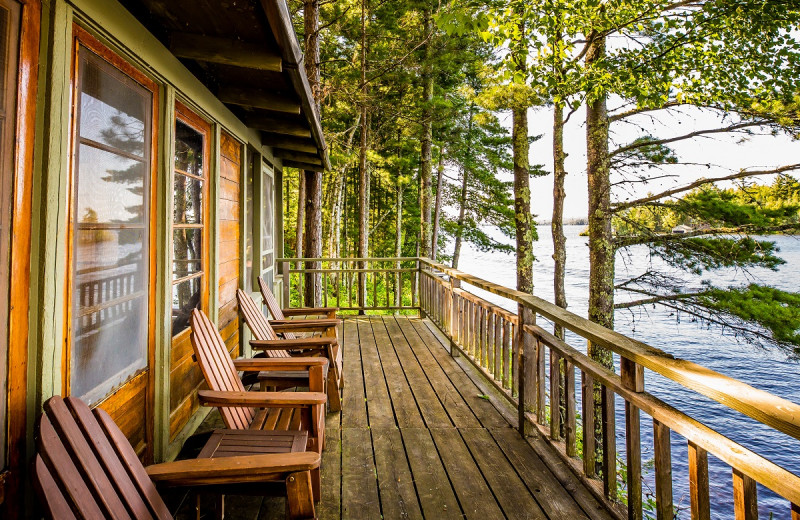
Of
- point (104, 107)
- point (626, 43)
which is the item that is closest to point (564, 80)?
point (626, 43)

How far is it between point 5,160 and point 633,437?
2352 millimetres

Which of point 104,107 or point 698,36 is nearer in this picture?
point 104,107

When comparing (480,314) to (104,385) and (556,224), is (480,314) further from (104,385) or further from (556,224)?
(556,224)

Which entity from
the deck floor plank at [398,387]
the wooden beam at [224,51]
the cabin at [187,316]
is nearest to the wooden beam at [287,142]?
the cabin at [187,316]

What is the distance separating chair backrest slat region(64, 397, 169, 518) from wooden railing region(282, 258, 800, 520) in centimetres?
164

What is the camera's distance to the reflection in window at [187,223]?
2.57m

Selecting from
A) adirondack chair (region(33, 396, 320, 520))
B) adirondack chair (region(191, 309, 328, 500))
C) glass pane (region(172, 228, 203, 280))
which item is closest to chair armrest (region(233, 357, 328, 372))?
adirondack chair (region(191, 309, 328, 500))

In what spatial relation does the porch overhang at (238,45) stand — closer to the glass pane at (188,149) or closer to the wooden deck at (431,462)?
the glass pane at (188,149)

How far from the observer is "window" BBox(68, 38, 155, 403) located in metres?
1.57

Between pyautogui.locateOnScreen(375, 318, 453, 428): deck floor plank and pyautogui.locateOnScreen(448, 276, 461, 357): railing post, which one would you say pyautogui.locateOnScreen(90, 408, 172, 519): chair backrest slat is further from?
pyautogui.locateOnScreen(448, 276, 461, 357): railing post

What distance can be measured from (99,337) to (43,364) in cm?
42

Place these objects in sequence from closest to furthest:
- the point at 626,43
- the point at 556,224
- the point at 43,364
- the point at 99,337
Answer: the point at 43,364 → the point at 99,337 → the point at 626,43 → the point at 556,224

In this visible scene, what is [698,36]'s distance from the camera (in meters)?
5.10

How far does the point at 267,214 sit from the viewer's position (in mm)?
5551
